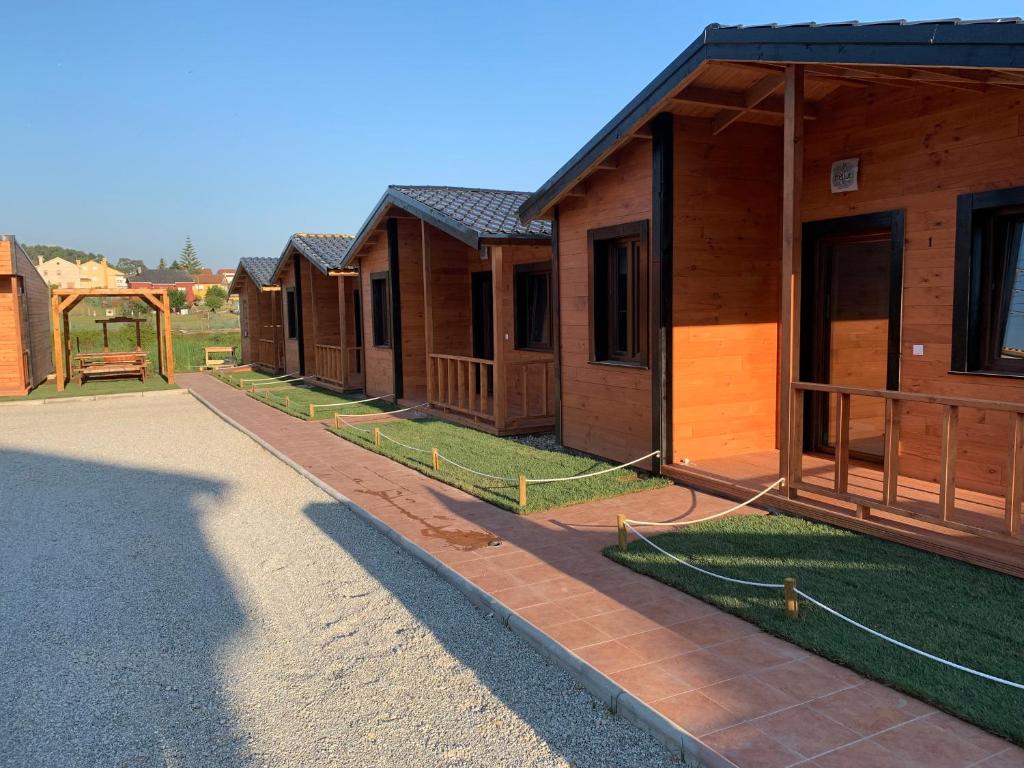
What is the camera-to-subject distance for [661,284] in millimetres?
7695

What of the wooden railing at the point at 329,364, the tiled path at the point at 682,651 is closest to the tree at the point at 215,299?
the wooden railing at the point at 329,364

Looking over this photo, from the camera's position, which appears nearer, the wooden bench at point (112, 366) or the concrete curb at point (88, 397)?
the concrete curb at point (88, 397)

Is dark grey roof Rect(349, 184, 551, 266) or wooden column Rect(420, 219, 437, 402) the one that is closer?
dark grey roof Rect(349, 184, 551, 266)

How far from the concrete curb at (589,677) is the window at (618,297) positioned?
3677 millimetres

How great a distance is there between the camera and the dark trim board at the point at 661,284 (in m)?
7.66

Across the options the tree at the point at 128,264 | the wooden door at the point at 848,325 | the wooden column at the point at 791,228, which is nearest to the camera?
the wooden column at the point at 791,228

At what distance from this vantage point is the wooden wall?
15805mm

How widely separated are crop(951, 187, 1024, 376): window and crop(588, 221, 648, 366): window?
311 cm

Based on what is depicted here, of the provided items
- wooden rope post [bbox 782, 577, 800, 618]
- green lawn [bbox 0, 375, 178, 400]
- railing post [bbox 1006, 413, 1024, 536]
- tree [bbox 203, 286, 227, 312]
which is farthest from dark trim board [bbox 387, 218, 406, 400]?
tree [bbox 203, 286, 227, 312]

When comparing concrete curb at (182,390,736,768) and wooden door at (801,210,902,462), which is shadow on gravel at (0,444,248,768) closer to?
concrete curb at (182,390,736,768)

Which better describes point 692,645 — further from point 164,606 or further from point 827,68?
point 827,68

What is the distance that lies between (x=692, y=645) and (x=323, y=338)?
60.2 ft

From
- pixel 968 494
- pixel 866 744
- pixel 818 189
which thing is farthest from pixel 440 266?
pixel 866 744

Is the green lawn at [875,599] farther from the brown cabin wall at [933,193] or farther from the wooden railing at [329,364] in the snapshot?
the wooden railing at [329,364]
